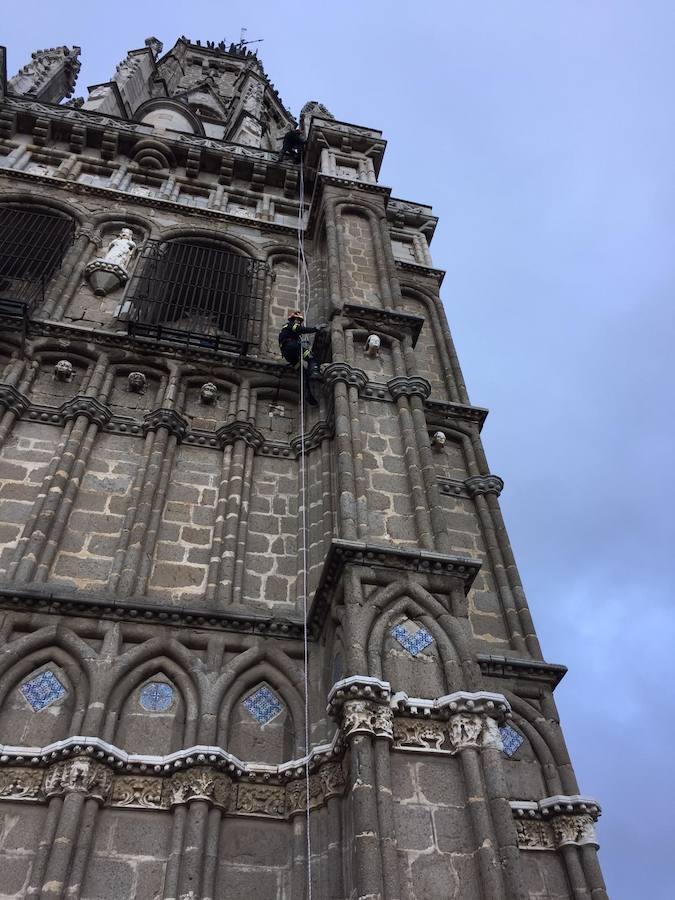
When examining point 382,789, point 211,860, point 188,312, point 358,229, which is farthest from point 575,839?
point 358,229

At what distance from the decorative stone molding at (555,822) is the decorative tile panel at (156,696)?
11.4 ft

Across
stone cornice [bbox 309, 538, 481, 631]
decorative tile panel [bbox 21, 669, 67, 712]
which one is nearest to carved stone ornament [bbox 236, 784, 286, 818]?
stone cornice [bbox 309, 538, 481, 631]

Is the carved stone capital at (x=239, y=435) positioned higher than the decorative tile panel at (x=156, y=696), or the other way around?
the carved stone capital at (x=239, y=435)

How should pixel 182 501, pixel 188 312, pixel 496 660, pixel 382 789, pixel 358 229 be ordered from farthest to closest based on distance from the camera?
pixel 358 229
pixel 188 312
pixel 182 501
pixel 496 660
pixel 382 789

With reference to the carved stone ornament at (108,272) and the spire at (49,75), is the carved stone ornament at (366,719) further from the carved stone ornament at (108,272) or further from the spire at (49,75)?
the spire at (49,75)

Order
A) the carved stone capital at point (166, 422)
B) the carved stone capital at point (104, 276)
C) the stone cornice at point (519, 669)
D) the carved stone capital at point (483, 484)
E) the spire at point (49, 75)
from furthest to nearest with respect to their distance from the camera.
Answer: the spire at point (49, 75) → the carved stone capital at point (104, 276) → the carved stone capital at point (483, 484) → the carved stone capital at point (166, 422) → the stone cornice at point (519, 669)

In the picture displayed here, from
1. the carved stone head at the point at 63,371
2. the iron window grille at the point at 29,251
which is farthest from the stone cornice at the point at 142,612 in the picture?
the iron window grille at the point at 29,251

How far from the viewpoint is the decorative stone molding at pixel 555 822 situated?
7480mm

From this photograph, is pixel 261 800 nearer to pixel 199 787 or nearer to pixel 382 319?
pixel 199 787

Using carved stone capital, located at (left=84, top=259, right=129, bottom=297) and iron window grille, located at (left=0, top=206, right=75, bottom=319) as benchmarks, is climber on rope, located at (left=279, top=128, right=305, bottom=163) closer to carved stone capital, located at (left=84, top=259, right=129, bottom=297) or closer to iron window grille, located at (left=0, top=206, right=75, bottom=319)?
iron window grille, located at (left=0, top=206, right=75, bottom=319)

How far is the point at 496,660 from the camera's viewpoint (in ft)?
29.1

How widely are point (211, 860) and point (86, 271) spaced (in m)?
10.6

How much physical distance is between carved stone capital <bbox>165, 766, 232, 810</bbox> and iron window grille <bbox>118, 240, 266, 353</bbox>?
7062 mm

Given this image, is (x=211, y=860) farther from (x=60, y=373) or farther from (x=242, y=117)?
(x=242, y=117)
